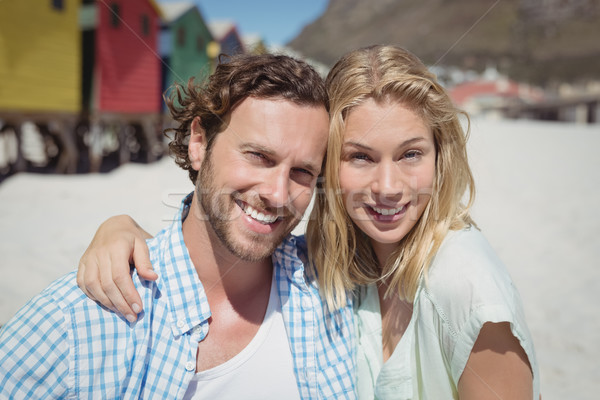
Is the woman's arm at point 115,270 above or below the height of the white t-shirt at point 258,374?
above

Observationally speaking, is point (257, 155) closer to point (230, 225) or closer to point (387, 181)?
point (230, 225)

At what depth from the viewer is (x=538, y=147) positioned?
1569 centimetres

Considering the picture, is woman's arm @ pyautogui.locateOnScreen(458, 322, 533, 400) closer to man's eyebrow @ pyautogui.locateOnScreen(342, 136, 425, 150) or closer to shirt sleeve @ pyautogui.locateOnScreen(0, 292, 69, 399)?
man's eyebrow @ pyautogui.locateOnScreen(342, 136, 425, 150)

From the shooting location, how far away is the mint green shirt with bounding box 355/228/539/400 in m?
1.92

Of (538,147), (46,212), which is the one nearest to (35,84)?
(46,212)

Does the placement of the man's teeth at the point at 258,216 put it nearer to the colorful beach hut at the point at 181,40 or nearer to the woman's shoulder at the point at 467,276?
the woman's shoulder at the point at 467,276

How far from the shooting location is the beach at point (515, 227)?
185 inches

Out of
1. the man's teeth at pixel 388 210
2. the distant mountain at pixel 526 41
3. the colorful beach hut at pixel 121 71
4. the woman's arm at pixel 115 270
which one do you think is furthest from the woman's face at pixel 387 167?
the distant mountain at pixel 526 41

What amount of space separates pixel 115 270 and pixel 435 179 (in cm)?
184

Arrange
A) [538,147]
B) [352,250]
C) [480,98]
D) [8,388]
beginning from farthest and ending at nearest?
1. [480,98]
2. [538,147]
3. [352,250]
4. [8,388]

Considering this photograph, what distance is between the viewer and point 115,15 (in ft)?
44.5

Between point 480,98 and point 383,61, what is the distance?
5502 cm

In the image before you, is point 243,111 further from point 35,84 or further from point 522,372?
point 35,84

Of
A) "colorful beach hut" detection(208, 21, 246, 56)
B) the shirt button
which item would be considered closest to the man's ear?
the shirt button
